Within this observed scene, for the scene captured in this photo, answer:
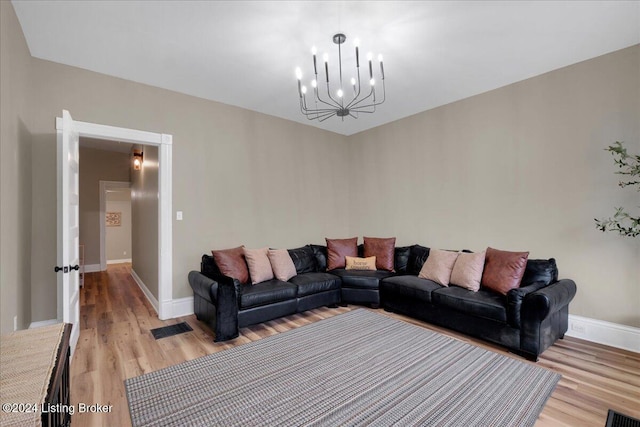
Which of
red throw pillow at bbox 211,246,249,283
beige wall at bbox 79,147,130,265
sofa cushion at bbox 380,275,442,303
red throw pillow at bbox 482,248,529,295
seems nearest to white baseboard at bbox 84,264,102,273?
beige wall at bbox 79,147,130,265

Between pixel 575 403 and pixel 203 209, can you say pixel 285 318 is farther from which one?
pixel 575 403

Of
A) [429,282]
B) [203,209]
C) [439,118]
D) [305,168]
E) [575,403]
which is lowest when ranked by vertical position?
[575,403]

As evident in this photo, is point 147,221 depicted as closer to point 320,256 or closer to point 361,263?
point 320,256

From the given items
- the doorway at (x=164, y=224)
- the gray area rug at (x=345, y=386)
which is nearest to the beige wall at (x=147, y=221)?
the doorway at (x=164, y=224)

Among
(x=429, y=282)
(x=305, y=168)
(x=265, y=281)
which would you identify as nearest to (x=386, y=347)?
(x=429, y=282)

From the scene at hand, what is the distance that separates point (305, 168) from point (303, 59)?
236 cm

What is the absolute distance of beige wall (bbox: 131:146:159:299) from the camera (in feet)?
13.9

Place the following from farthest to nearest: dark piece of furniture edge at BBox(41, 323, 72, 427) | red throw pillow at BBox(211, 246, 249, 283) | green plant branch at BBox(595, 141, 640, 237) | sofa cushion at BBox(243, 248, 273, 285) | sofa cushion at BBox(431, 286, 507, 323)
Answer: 1. sofa cushion at BBox(243, 248, 273, 285)
2. red throw pillow at BBox(211, 246, 249, 283)
3. sofa cushion at BBox(431, 286, 507, 323)
4. green plant branch at BBox(595, 141, 640, 237)
5. dark piece of furniture edge at BBox(41, 323, 72, 427)

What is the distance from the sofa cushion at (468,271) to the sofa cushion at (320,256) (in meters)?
1.98

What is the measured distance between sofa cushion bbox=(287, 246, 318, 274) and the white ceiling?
2.44 metres

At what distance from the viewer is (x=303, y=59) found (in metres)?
3.06

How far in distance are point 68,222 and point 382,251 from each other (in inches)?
153

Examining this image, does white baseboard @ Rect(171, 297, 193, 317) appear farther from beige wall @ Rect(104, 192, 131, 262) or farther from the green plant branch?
beige wall @ Rect(104, 192, 131, 262)

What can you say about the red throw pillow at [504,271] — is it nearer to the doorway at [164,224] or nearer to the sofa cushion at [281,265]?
the sofa cushion at [281,265]
